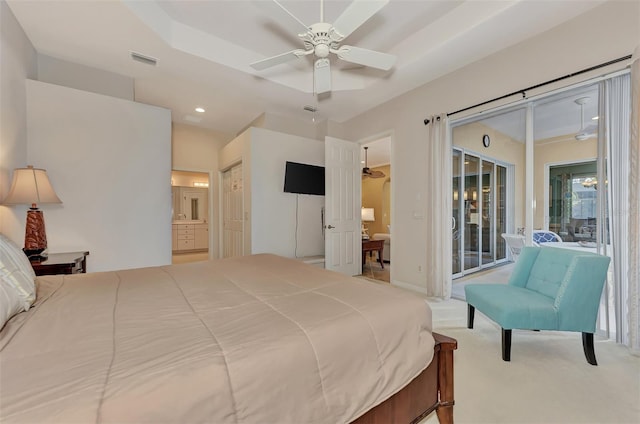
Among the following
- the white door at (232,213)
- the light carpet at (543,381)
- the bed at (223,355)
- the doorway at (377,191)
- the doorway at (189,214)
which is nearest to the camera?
the bed at (223,355)

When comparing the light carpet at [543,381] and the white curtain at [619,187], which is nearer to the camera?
the light carpet at [543,381]

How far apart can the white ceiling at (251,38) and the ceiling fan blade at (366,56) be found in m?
0.49

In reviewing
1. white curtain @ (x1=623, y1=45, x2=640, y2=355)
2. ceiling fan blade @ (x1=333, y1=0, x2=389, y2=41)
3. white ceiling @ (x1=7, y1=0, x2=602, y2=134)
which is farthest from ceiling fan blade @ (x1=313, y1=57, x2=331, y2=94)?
white curtain @ (x1=623, y1=45, x2=640, y2=355)

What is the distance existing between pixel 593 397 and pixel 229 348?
7.22ft

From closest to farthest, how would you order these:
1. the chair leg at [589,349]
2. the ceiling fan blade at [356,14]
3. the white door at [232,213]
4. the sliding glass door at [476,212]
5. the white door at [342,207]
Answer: the ceiling fan blade at [356,14], the chair leg at [589,349], the sliding glass door at [476,212], the white door at [342,207], the white door at [232,213]

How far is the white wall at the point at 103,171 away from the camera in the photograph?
2891mm

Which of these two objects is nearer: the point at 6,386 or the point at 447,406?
the point at 6,386

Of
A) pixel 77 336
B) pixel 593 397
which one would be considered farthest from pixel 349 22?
pixel 593 397

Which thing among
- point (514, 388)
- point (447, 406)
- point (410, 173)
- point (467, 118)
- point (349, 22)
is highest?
point (349, 22)

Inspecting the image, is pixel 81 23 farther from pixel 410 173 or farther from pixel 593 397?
pixel 593 397

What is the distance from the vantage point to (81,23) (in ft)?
8.20

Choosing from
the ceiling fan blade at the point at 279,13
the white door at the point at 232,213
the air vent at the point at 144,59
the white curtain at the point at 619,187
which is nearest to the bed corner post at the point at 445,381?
the white curtain at the point at 619,187

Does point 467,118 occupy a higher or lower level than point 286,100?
lower

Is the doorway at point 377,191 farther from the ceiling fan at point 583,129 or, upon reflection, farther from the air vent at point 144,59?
the air vent at point 144,59
